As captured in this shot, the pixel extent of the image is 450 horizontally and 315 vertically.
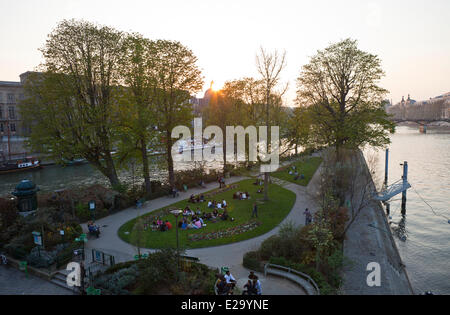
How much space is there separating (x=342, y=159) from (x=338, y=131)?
346cm

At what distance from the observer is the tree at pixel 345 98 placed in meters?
29.6

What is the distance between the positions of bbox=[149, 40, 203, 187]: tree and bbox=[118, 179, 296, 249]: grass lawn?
761 centimetres

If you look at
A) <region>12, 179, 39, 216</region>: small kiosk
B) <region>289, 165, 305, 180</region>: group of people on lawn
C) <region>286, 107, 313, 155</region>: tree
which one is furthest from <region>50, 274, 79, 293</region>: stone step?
<region>289, 165, 305, 180</region>: group of people on lawn

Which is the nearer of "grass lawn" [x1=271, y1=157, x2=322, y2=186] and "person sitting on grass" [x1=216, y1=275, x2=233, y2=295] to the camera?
"person sitting on grass" [x1=216, y1=275, x2=233, y2=295]

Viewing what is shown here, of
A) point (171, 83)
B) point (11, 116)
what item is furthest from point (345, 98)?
point (11, 116)

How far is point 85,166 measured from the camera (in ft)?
187

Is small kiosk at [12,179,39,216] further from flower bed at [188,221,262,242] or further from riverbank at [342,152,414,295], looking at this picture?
riverbank at [342,152,414,295]

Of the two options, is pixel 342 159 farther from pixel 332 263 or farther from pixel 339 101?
pixel 332 263

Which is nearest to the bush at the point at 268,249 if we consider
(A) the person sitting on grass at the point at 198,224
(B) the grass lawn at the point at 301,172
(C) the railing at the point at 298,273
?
(C) the railing at the point at 298,273

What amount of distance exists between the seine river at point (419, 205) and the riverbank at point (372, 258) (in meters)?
1.22

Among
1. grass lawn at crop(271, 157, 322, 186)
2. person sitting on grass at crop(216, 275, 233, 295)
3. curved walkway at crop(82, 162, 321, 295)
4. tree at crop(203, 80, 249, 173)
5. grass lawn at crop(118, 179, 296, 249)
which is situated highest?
tree at crop(203, 80, 249, 173)

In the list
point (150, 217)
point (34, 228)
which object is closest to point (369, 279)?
point (150, 217)

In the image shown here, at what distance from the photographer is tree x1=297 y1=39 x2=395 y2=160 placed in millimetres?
29609

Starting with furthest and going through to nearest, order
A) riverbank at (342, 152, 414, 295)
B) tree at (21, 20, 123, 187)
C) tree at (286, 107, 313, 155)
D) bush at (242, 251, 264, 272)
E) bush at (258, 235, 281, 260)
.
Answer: tree at (286, 107, 313, 155) < tree at (21, 20, 123, 187) < bush at (258, 235, 281, 260) < bush at (242, 251, 264, 272) < riverbank at (342, 152, 414, 295)
